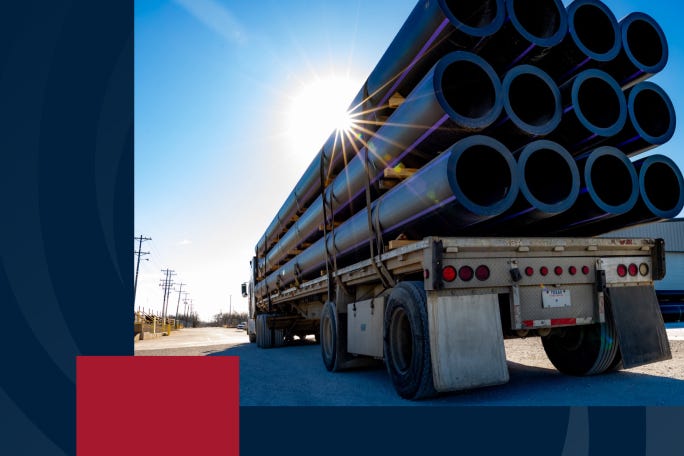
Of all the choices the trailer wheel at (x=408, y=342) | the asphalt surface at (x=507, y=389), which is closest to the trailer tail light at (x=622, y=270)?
the asphalt surface at (x=507, y=389)

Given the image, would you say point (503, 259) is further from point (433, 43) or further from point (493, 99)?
point (433, 43)

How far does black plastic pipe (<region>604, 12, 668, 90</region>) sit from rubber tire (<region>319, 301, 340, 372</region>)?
4780 mm

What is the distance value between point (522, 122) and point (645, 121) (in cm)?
193

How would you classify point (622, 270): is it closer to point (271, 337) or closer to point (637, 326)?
point (637, 326)

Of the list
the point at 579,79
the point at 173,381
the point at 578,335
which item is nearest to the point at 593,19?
the point at 579,79

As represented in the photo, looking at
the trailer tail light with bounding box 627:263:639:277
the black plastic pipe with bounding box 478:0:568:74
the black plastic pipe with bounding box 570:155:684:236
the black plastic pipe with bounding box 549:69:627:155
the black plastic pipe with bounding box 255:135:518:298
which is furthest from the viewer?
the trailer tail light with bounding box 627:263:639:277

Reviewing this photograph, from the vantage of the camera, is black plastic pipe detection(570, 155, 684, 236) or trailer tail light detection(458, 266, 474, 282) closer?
trailer tail light detection(458, 266, 474, 282)

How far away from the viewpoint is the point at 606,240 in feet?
15.9

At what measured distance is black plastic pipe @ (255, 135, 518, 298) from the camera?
3.97 meters

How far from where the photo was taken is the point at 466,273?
14.0 feet

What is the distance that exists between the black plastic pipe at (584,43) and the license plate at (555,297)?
230 centimetres

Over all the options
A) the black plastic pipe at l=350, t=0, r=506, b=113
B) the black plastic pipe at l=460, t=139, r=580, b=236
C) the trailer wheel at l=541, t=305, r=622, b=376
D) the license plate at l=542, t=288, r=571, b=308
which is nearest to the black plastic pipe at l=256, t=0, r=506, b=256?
the black plastic pipe at l=350, t=0, r=506, b=113

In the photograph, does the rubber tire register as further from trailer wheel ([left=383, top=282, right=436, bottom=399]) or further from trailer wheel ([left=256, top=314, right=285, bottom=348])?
trailer wheel ([left=256, top=314, right=285, bottom=348])

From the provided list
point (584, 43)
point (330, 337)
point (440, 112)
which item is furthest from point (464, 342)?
point (330, 337)
